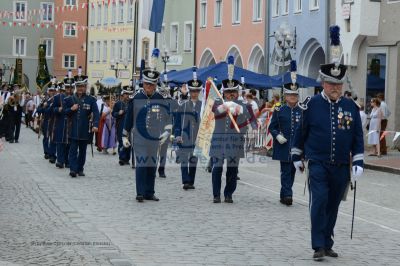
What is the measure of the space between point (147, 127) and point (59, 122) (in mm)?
5971

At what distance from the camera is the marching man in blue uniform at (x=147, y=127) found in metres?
14.6

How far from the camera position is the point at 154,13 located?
3322 cm

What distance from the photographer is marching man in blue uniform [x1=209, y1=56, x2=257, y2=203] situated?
1466 centimetres

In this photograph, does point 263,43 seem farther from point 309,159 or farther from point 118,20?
point 309,159

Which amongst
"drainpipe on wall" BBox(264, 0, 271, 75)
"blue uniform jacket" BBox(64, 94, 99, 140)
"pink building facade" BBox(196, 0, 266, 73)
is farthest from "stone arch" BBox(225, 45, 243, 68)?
"blue uniform jacket" BBox(64, 94, 99, 140)

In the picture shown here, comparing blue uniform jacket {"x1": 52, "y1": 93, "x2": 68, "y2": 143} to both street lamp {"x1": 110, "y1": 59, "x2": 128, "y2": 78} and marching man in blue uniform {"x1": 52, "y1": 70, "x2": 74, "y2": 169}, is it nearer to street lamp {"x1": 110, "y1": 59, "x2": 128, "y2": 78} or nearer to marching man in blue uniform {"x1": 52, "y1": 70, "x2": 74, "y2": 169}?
marching man in blue uniform {"x1": 52, "y1": 70, "x2": 74, "y2": 169}

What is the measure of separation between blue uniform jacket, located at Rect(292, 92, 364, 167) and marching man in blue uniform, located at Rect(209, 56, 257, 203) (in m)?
4.68

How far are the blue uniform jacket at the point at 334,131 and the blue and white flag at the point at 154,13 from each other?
2330cm

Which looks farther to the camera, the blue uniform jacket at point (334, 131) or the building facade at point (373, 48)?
the building facade at point (373, 48)

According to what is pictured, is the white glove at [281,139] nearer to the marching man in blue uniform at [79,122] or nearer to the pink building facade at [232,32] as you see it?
the marching man in blue uniform at [79,122]

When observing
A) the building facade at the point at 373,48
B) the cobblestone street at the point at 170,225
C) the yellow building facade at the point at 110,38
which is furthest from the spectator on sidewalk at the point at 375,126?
the yellow building facade at the point at 110,38

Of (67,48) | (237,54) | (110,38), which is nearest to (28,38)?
(67,48)

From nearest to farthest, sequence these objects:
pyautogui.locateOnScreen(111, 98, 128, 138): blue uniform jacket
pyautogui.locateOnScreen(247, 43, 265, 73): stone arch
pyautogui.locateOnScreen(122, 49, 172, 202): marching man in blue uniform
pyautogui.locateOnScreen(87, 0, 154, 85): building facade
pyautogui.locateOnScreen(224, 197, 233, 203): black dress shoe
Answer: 1. pyautogui.locateOnScreen(122, 49, 172, 202): marching man in blue uniform
2. pyautogui.locateOnScreen(224, 197, 233, 203): black dress shoe
3. pyautogui.locateOnScreen(111, 98, 128, 138): blue uniform jacket
4. pyautogui.locateOnScreen(247, 43, 265, 73): stone arch
5. pyautogui.locateOnScreen(87, 0, 154, 85): building facade

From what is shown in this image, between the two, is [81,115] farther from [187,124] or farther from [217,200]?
[217,200]
